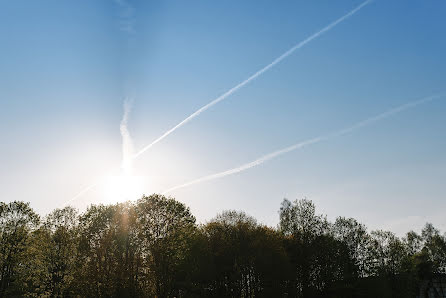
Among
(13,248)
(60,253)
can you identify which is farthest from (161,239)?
(13,248)

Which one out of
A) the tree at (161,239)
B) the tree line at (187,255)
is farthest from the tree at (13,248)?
the tree at (161,239)

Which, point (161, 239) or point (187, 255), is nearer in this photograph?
point (161, 239)

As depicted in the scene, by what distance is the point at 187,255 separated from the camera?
55500mm

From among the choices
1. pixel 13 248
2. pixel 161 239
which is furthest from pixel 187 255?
pixel 13 248

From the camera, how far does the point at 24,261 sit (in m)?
52.4

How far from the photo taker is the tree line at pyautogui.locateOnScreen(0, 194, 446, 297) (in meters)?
46.0

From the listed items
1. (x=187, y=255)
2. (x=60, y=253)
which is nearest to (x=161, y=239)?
(x=187, y=255)

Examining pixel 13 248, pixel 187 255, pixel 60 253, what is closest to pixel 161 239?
pixel 187 255

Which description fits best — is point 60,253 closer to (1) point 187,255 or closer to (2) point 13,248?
(2) point 13,248

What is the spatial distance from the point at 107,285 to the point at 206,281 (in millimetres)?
21869

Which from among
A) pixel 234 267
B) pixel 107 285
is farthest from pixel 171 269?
pixel 234 267

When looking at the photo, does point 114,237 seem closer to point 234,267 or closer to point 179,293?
point 179,293

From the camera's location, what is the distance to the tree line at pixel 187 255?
46.0 meters

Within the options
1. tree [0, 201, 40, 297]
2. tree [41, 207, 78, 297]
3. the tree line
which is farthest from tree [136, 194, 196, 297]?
tree [0, 201, 40, 297]
